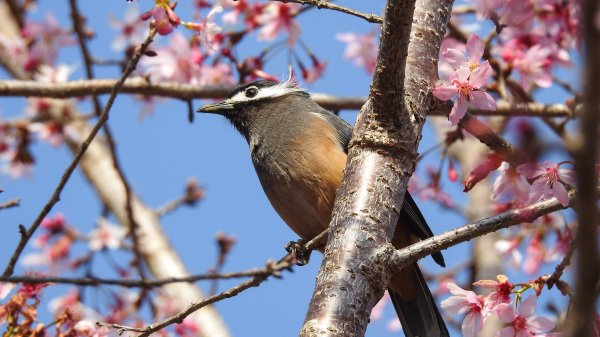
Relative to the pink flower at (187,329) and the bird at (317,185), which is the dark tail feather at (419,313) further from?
the pink flower at (187,329)

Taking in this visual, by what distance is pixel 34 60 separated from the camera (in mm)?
6750

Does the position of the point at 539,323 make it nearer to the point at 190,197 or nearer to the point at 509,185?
the point at 509,185

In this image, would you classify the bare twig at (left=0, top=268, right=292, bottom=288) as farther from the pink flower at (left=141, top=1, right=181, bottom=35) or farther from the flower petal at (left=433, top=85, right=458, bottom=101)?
the pink flower at (left=141, top=1, right=181, bottom=35)

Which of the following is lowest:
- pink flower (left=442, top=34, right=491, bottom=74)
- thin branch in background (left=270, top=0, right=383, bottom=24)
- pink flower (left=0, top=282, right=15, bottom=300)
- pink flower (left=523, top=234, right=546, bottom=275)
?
pink flower (left=0, top=282, right=15, bottom=300)

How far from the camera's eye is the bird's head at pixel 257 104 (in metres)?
5.21

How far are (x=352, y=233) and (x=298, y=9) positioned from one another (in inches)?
136

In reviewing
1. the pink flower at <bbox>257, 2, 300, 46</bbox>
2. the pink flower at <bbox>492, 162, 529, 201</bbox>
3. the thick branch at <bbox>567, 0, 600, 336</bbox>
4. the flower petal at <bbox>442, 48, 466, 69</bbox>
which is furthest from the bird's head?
the thick branch at <bbox>567, 0, 600, 336</bbox>

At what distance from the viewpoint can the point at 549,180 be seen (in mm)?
3330

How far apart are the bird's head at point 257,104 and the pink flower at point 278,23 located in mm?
467

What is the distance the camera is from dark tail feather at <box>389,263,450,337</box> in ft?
14.0

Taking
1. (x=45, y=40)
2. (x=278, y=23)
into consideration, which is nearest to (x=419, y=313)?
(x=278, y=23)

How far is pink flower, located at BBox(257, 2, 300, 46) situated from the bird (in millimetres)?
935

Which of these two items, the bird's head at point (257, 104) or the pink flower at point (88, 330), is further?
the bird's head at point (257, 104)

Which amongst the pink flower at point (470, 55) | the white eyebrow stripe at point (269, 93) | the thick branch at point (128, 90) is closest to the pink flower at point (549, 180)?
the pink flower at point (470, 55)
